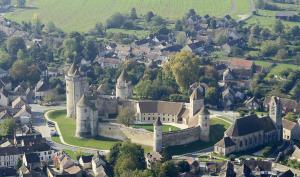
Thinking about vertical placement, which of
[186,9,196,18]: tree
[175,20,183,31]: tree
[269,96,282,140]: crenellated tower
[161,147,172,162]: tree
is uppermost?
[186,9,196,18]: tree

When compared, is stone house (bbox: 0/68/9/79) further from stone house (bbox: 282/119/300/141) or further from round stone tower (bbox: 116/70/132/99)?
stone house (bbox: 282/119/300/141)

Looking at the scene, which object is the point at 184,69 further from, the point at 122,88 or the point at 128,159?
the point at 128,159

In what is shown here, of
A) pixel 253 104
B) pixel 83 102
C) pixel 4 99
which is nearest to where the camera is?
pixel 83 102

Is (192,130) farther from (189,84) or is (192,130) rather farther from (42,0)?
(42,0)

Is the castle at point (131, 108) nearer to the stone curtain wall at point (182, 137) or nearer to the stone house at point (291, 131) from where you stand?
the stone curtain wall at point (182, 137)

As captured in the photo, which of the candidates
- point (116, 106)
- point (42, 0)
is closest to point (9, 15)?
point (42, 0)

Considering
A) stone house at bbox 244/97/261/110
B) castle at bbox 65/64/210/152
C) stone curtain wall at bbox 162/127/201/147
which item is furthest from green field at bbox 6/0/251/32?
stone curtain wall at bbox 162/127/201/147

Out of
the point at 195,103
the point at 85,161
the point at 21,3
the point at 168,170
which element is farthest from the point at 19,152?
the point at 21,3
